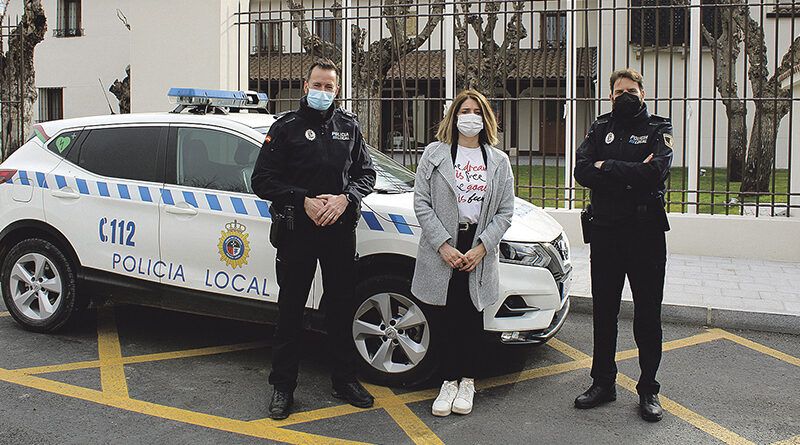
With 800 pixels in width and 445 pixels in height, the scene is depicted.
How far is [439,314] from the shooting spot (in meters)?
4.76

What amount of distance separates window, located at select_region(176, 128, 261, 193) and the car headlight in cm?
170

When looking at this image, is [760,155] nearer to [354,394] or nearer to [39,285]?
[354,394]

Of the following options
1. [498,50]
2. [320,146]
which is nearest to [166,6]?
[320,146]

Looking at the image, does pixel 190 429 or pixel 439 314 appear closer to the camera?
pixel 190 429

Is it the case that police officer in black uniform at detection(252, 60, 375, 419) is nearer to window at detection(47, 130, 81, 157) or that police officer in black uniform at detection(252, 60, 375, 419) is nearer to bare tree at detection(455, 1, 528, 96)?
window at detection(47, 130, 81, 157)

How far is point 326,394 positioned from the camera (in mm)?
4961

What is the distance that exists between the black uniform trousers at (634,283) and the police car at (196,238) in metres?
0.37

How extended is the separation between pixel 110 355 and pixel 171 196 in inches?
47.2

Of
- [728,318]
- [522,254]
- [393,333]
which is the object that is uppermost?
[522,254]

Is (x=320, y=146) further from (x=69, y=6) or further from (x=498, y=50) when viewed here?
(x=69, y=6)

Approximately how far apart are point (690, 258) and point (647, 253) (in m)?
4.94

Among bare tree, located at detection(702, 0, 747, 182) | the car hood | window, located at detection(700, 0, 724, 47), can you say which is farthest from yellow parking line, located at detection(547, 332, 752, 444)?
window, located at detection(700, 0, 724, 47)

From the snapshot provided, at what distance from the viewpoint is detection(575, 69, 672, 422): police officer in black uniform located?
14.8 feet

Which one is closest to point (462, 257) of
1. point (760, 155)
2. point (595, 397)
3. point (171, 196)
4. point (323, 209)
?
point (323, 209)
